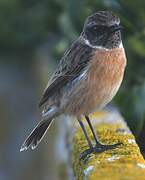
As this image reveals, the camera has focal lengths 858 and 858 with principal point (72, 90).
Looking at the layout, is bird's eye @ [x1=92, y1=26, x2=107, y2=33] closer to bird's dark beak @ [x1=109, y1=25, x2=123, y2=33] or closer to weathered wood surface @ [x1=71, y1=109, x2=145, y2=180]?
bird's dark beak @ [x1=109, y1=25, x2=123, y2=33]

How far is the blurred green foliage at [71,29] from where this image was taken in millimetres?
8445

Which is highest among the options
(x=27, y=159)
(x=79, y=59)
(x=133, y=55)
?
(x=79, y=59)

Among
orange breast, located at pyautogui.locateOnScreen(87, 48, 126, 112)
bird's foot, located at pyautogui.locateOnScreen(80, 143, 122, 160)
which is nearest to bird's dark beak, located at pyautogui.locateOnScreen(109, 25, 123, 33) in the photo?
orange breast, located at pyautogui.locateOnScreen(87, 48, 126, 112)

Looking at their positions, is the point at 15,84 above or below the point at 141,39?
below

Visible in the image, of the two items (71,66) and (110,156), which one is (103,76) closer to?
(71,66)

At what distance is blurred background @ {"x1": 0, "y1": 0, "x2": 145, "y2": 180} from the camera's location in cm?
882

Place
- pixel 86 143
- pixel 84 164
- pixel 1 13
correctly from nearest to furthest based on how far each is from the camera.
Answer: pixel 84 164 → pixel 86 143 → pixel 1 13

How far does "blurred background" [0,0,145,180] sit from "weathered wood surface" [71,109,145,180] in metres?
0.34

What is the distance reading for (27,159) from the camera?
33.6 ft

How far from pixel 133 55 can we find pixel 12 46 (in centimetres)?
378

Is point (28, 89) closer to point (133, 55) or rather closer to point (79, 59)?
point (133, 55)

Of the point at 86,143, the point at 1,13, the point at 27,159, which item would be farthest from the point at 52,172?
the point at 1,13

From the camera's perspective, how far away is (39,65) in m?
12.0

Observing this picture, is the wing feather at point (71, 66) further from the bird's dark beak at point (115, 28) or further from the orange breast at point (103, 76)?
the bird's dark beak at point (115, 28)
